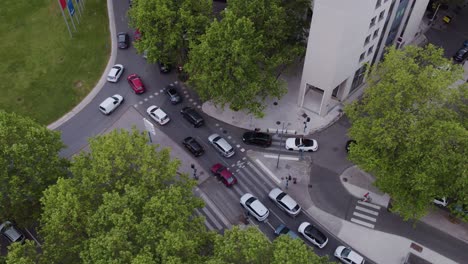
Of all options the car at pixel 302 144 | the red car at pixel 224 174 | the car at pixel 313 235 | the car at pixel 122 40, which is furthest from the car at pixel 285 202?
the car at pixel 122 40

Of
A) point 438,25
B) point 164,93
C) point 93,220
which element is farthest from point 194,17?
point 438,25

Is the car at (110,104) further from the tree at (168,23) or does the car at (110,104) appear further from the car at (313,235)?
the car at (313,235)

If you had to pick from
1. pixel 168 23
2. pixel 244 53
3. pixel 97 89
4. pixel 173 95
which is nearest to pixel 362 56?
pixel 244 53

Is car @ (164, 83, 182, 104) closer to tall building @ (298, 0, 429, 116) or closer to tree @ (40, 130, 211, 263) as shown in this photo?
tall building @ (298, 0, 429, 116)

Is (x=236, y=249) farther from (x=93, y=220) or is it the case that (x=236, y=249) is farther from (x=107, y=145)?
(x=107, y=145)

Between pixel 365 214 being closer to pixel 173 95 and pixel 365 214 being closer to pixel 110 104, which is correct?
pixel 173 95

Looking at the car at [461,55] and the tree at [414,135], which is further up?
the tree at [414,135]

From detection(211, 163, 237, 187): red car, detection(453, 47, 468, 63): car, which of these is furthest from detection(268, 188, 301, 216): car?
detection(453, 47, 468, 63): car
